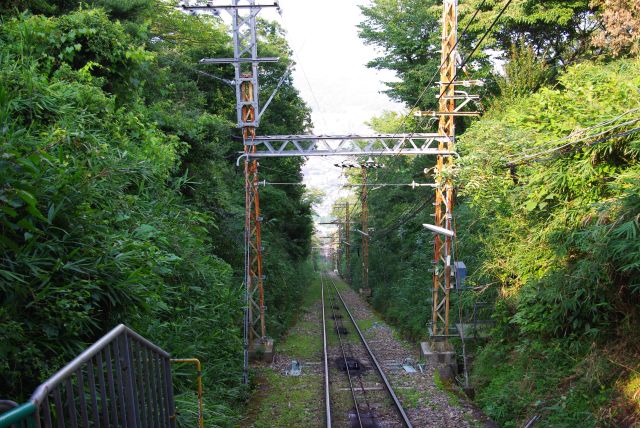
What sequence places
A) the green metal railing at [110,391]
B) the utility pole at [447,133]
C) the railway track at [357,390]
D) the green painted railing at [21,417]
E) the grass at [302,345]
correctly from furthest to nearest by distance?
the grass at [302,345] < the utility pole at [447,133] < the railway track at [357,390] < the green metal railing at [110,391] < the green painted railing at [21,417]

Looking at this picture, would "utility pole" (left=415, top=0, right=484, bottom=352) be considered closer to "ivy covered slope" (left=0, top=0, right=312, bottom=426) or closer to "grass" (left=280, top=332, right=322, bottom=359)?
"grass" (left=280, top=332, right=322, bottom=359)

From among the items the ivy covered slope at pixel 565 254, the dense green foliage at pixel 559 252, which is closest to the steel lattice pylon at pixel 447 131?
the dense green foliage at pixel 559 252

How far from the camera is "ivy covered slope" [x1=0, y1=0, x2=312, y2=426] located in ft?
11.7

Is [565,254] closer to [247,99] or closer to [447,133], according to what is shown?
[447,133]

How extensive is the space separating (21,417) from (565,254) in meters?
8.51

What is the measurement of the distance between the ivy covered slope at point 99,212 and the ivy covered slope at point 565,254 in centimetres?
529

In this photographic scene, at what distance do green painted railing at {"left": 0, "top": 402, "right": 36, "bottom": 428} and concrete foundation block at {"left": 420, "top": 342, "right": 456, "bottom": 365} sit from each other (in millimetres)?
12243

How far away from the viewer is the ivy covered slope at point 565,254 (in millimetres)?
6996

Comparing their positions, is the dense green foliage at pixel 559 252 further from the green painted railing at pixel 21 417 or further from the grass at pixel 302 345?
the green painted railing at pixel 21 417

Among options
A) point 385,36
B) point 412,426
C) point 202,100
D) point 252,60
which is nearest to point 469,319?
point 412,426

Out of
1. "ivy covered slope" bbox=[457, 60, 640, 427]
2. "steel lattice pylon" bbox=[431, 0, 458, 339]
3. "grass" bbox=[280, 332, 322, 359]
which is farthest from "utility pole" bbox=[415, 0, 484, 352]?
"grass" bbox=[280, 332, 322, 359]

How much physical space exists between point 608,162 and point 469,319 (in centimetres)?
663

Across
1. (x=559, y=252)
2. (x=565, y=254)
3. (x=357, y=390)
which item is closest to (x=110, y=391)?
(x=559, y=252)

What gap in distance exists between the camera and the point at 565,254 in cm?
858
